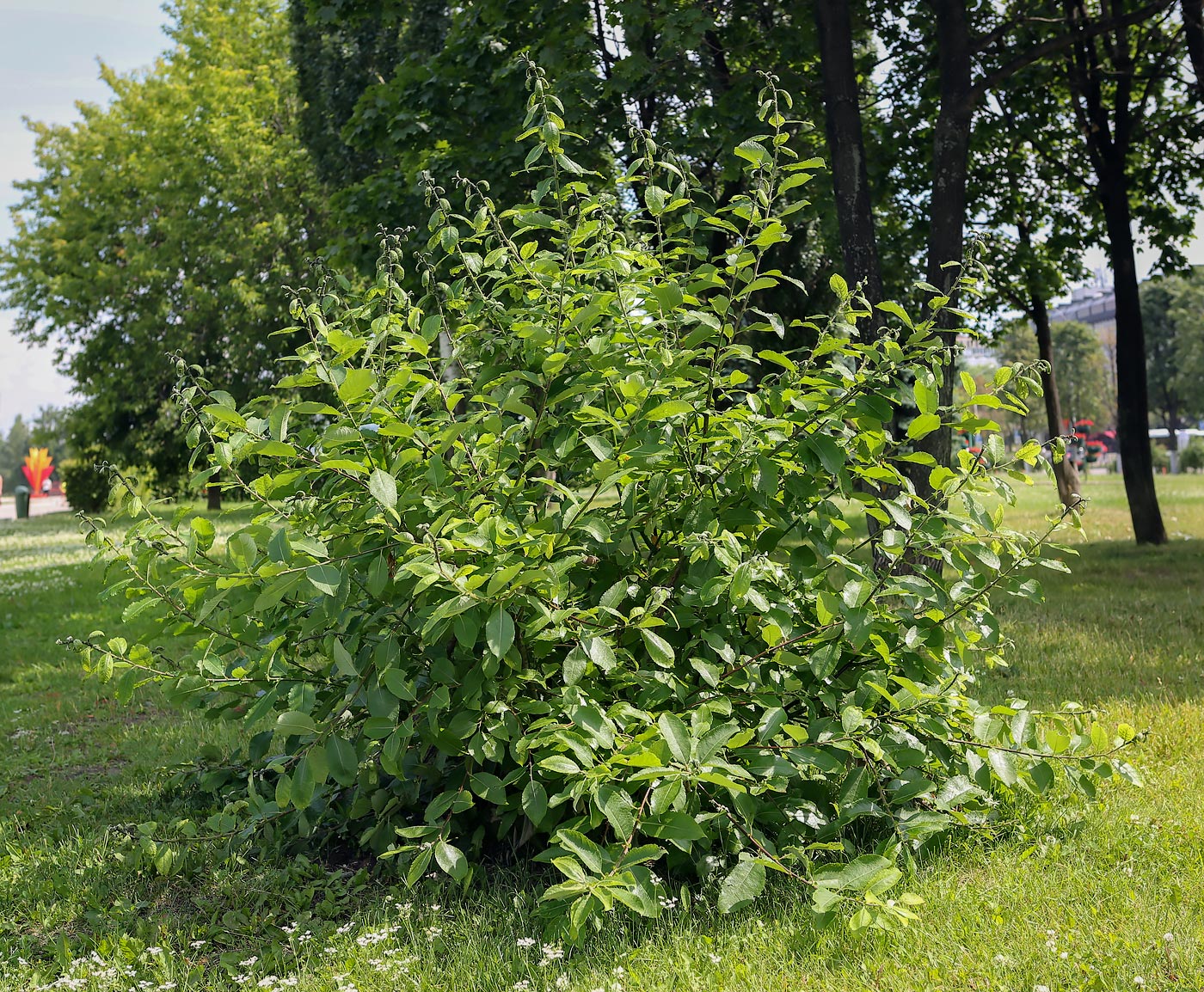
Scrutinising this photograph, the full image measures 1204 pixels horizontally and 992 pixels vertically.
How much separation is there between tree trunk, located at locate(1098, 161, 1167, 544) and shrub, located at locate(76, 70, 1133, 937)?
376 inches

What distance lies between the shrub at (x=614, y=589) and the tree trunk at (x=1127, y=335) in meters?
9.54

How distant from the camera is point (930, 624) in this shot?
340 cm

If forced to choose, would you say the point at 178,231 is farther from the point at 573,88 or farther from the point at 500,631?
the point at 500,631

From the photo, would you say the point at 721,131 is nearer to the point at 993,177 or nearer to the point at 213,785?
the point at 993,177

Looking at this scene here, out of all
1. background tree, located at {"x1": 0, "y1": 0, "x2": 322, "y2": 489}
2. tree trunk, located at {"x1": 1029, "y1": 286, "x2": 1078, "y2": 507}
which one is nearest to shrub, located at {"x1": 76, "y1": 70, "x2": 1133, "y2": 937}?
tree trunk, located at {"x1": 1029, "y1": 286, "x2": 1078, "y2": 507}

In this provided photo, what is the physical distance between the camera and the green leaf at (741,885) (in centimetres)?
285

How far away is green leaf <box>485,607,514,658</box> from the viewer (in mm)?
2807

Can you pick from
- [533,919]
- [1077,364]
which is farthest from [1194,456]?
[533,919]

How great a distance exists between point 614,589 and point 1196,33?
9832 millimetres

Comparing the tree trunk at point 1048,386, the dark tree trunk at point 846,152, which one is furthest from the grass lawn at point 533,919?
the tree trunk at point 1048,386

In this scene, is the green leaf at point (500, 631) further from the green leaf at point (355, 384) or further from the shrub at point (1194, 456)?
the shrub at point (1194, 456)

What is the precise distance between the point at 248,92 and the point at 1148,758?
30.4m

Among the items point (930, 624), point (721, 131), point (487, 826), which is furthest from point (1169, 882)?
point (721, 131)

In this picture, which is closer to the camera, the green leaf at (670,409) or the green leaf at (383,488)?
the green leaf at (383,488)
